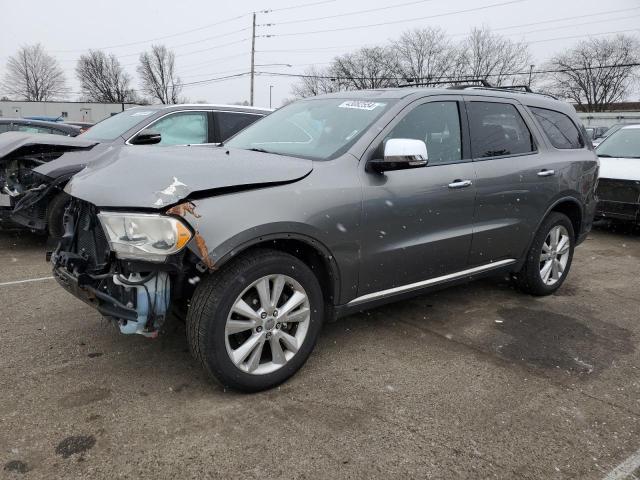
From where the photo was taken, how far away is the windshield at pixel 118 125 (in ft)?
20.7

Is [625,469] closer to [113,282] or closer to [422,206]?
[422,206]

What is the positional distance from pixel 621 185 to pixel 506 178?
4.69 m

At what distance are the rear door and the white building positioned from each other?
53.3m

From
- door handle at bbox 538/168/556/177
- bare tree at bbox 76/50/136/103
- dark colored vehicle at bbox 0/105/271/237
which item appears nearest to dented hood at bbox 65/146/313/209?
dark colored vehicle at bbox 0/105/271/237

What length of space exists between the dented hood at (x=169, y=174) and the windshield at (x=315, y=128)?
30cm

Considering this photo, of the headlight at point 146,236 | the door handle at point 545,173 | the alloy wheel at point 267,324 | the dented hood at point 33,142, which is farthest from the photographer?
the dented hood at point 33,142

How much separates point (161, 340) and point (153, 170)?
1.40 metres

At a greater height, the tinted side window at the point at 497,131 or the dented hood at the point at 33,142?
the tinted side window at the point at 497,131

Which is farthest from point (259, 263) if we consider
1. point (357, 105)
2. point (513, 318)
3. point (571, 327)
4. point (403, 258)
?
point (571, 327)

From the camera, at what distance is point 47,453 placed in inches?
91.2

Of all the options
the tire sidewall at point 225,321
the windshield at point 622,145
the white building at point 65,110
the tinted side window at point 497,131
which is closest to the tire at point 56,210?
the tire sidewall at point 225,321

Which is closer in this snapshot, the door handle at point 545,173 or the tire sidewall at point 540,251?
the door handle at point 545,173

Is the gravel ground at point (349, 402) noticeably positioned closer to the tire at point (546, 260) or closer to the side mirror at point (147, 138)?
the tire at point (546, 260)

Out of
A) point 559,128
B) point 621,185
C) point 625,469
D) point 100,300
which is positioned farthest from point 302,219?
point 621,185
